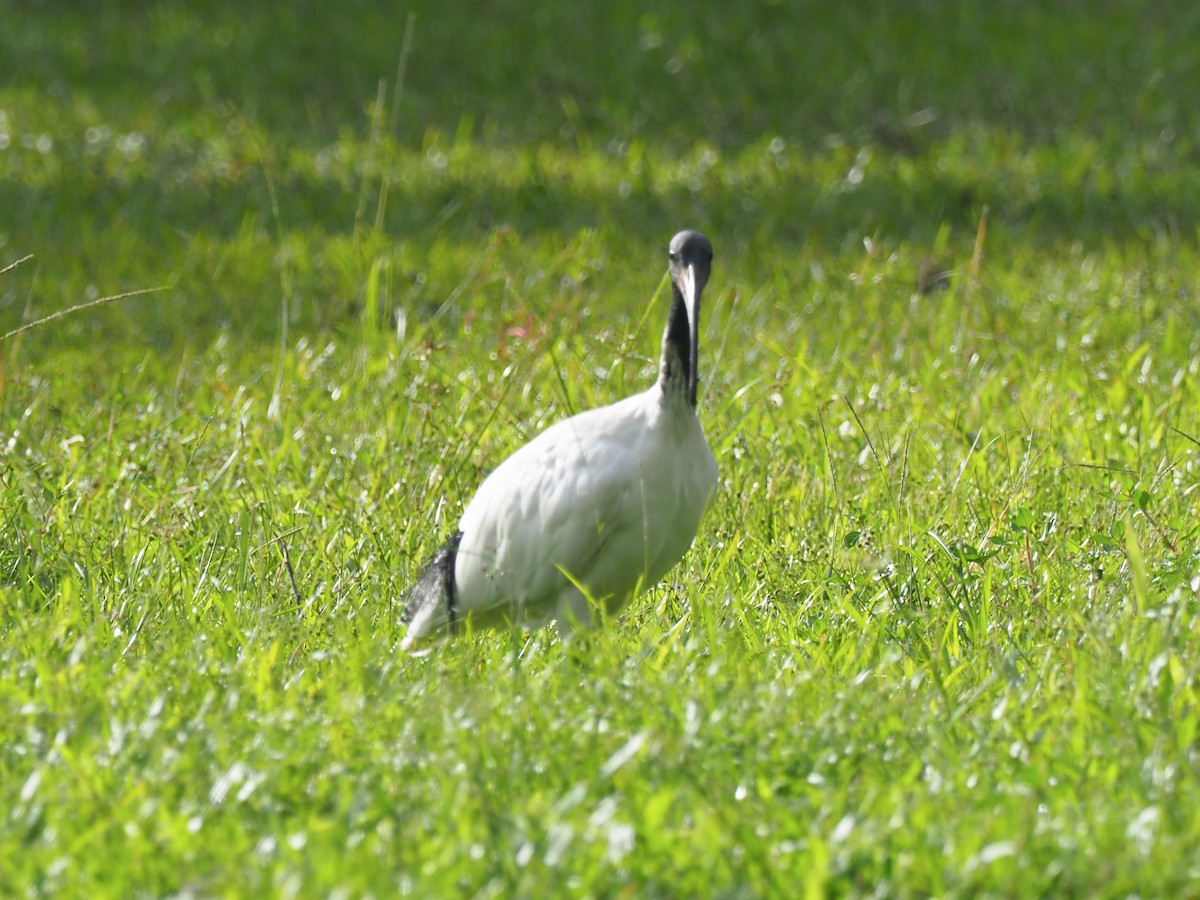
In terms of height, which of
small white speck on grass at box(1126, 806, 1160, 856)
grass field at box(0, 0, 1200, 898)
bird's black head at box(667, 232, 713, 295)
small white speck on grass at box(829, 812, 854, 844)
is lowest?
grass field at box(0, 0, 1200, 898)

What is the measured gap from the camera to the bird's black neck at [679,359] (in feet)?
12.0

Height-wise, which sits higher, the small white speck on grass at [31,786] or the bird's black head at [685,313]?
the bird's black head at [685,313]

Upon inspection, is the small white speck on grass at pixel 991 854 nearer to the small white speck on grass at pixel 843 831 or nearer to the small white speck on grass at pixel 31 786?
the small white speck on grass at pixel 843 831

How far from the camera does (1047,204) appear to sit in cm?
866

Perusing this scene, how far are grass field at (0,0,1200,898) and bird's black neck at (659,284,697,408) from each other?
0.45 metres

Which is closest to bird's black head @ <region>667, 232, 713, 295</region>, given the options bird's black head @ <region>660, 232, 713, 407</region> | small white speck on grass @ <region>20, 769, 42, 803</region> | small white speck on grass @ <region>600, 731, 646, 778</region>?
bird's black head @ <region>660, 232, 713, 407</region>

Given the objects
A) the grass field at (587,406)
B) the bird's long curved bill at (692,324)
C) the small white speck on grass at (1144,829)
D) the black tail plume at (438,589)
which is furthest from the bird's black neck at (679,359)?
the small white speck on grass at (1144,829)

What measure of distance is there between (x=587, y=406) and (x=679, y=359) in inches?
60.3

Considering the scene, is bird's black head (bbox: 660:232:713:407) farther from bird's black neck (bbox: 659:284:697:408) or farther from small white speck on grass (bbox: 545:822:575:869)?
small white speck on grass (bbox: 545:822:575:869)

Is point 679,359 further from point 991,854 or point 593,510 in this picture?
point 991,854

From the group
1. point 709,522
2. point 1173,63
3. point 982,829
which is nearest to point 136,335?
point 709,522

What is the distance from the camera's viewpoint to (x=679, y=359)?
12.1 feet

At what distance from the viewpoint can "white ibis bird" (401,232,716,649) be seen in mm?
3600

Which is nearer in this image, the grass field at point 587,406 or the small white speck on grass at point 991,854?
the small white speck on grass at point 991,854
